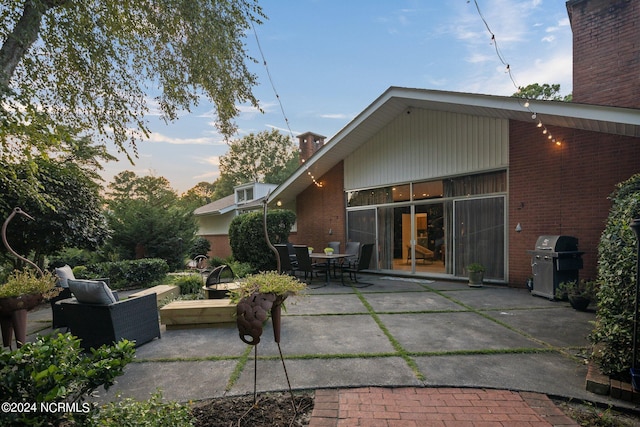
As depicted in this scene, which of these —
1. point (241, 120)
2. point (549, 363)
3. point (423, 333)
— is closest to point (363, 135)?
point (241, 120)

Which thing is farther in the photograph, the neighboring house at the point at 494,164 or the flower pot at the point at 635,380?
the neighboring house at the point at 494,164

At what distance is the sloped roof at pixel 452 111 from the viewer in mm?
4859

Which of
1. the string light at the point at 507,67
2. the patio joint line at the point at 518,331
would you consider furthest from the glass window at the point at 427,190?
the patio joint line at the point at 518,331

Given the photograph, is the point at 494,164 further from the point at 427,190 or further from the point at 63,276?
the point at 63,276

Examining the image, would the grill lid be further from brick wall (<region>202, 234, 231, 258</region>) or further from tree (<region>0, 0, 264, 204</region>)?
brick wall (<region>202, 234, 231, 258</region>)

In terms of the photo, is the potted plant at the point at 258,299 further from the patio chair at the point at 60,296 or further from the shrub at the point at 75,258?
the shrub at the point at 75,258

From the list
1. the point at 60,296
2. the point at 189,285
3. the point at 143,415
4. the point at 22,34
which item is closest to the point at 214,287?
the point at 189,285

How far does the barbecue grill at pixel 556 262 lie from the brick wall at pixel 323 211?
18.6ft

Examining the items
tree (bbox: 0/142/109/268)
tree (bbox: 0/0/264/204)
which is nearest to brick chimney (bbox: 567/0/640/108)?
tree (bbox: 0/0/264/204)

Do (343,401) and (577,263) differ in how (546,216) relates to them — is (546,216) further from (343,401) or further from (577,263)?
(343,401)

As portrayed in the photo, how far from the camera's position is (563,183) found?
5.98m

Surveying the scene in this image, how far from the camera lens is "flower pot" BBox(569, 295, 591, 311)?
4.80m

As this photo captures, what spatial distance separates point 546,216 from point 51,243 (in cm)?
1011

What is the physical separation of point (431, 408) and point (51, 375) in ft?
7.86
